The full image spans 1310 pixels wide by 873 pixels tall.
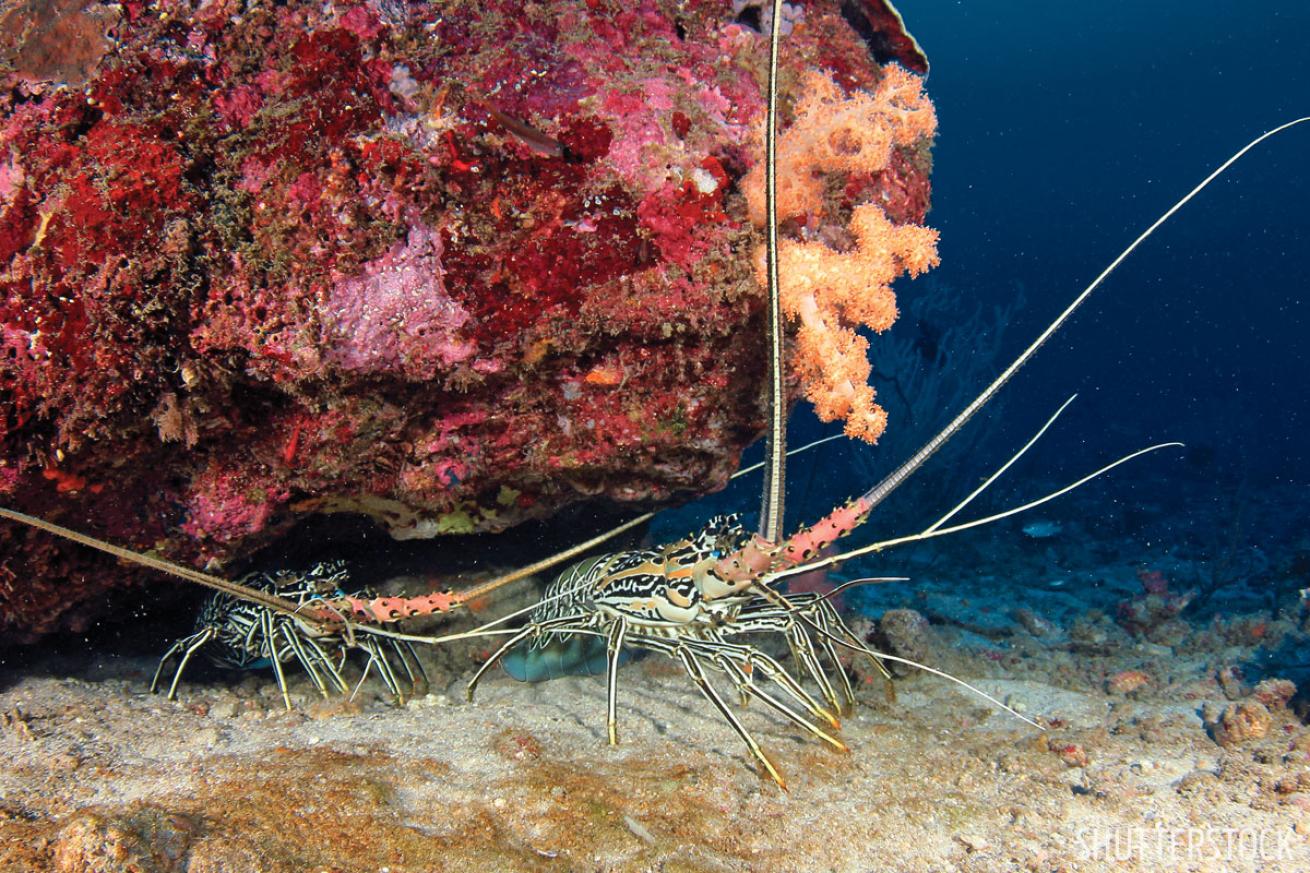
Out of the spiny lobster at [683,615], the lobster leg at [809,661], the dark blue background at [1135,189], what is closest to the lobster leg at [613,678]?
the spiny lobster at [683,615]

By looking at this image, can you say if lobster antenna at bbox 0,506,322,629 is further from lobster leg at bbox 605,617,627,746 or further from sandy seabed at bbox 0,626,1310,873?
lobster leg at bbox 605,617,627,746

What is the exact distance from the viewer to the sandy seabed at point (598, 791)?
1.84m

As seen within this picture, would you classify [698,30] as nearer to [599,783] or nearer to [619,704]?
[599,783]

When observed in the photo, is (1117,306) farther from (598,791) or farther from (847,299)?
(598,791)

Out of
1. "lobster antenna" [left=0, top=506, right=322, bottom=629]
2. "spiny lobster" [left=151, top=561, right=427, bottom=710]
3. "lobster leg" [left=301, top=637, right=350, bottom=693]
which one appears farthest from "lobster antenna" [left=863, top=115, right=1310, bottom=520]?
"lobster leg" [left=301, top=637, right=350, bottom=693]

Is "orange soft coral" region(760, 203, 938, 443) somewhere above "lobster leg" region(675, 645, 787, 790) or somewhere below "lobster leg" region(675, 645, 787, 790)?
above

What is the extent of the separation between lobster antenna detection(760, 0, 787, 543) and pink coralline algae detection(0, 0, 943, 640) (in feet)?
2.40

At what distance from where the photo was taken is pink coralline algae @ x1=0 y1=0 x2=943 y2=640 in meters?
2.20

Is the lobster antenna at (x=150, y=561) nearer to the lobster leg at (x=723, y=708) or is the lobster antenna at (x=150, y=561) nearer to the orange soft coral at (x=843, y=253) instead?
the lobster leg at (x=723, y=708)

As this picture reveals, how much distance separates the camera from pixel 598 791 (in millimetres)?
2309

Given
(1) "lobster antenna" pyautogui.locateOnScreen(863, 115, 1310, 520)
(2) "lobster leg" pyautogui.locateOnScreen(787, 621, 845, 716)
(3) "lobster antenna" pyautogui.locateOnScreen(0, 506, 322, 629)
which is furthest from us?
(2) "lobster leg" pyautogui.locateOnScreen(787, 621, 845, 716)

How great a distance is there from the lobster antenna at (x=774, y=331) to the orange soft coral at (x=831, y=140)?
0.67m

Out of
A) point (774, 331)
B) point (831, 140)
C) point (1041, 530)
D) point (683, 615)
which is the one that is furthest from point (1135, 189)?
point (774, 331)

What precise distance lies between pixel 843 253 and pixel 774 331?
112cm
